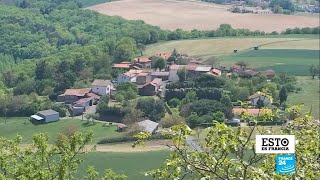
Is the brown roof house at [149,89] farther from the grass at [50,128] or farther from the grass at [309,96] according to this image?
the grass at [309,96]

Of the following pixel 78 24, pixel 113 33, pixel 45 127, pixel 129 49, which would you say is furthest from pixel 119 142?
pixel 78 24

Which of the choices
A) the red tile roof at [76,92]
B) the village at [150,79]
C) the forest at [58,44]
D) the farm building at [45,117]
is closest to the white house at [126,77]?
the village at [150,79]

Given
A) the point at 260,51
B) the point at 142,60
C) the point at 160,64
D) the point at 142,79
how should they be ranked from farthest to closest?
the point at 260,51, the point at 142,60, the point at 160,64, the point at 142,79

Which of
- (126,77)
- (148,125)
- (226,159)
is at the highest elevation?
(226,159)

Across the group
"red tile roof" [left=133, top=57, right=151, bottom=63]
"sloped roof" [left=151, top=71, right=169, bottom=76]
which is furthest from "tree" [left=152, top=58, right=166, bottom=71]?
"sloped roof" [left=151, top=71, right=169, bottom=76]

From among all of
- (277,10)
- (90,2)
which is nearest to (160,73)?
(277,10)

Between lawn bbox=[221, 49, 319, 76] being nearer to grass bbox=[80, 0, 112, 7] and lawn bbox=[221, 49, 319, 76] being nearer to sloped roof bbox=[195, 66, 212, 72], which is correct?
sloped roof bbox=[195, 66, 212, 72]

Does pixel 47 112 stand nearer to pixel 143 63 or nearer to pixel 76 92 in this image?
pixel 76 92
